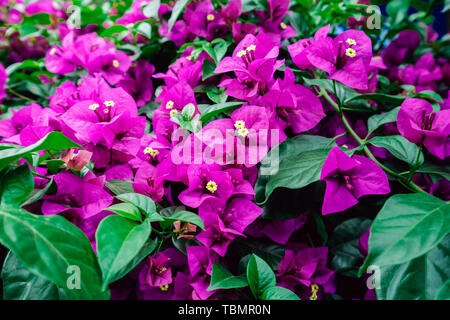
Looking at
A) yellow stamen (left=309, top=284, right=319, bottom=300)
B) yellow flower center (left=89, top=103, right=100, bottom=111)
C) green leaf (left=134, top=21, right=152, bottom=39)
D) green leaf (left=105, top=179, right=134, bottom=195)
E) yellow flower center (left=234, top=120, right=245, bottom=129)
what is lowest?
yellow stamen (left=309, top=284, right=319, bottom=300)

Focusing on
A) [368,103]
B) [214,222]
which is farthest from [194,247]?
[368,103]

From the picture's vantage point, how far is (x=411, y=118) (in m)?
0.58

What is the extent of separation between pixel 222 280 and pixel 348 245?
12.0 inches

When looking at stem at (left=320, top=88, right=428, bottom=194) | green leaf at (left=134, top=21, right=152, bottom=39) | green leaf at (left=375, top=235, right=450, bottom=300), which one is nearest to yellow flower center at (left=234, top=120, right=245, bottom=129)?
stem at (left=320, top=88, right=428, bottom=194)

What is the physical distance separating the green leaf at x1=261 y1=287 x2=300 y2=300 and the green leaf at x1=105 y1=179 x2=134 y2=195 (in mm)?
291

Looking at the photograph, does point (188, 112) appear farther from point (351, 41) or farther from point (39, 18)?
point (39, 18)

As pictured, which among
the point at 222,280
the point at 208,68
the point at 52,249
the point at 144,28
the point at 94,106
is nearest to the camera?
the point at 52,249

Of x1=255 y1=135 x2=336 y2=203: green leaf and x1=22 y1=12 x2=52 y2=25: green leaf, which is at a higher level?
x1=22 y1=12 x2=52 y2=25: green leaf

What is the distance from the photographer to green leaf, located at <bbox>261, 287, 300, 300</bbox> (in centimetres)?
49

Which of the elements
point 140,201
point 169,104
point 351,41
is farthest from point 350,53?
point 140,201

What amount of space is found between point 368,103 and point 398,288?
19.8 inches

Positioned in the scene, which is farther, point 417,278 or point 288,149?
point 288,149

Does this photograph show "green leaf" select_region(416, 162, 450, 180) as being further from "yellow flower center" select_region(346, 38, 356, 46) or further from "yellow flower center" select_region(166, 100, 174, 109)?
"yellow flower center" select_region(166, 100, 174, 109)

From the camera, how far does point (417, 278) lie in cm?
46
